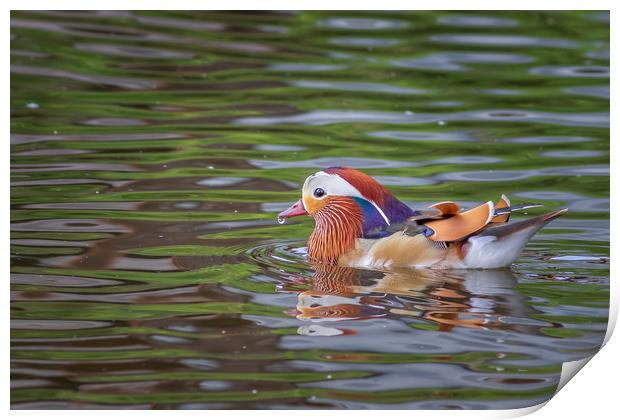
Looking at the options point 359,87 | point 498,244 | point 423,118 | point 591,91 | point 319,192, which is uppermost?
point 359,87

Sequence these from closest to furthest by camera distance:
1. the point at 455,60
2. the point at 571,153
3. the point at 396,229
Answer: the point at 396,229 < the point at 571,153 < the point at 455,60

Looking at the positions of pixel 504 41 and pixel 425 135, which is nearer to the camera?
pixel 425 135

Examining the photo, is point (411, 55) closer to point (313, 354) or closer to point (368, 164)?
point (368, 164)

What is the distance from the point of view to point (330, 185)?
764 centimetres

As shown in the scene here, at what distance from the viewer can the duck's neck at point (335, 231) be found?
7.46 m

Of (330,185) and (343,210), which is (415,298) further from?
(330,185)

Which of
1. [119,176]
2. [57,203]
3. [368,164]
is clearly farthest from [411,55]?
[57,203]

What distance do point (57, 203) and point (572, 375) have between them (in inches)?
152

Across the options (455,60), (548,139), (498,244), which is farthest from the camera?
(455,60)

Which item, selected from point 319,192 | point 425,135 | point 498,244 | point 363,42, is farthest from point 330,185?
point 363,42

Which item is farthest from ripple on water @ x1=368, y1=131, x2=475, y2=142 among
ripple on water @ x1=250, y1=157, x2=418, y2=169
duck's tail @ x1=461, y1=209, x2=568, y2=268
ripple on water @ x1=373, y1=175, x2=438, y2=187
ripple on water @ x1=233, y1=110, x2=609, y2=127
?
duck's tail @ x1=461, y1=209, x2=568, y2=268

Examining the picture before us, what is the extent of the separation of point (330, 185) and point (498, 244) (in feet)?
3.70

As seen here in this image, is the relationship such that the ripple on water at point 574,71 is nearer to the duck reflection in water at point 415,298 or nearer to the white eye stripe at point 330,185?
the white eye stripe at point 330,185

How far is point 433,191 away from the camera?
8.83 meters
